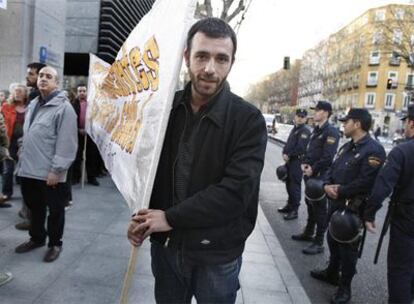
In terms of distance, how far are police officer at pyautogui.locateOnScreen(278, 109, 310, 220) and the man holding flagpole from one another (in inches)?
215

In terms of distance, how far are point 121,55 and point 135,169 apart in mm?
928

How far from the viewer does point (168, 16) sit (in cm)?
184

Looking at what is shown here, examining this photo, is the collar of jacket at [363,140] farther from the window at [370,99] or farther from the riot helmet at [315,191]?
the window at [370,99]

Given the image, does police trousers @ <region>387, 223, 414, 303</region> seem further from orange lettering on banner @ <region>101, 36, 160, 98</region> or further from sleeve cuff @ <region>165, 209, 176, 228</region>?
orange lettering on banner @ <region>101, 36, 160, 98</region>

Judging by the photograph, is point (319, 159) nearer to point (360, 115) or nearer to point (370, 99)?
point (360, 115)

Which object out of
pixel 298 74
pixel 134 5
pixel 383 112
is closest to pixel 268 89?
pixel 298 74

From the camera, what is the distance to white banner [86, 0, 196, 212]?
1.74 meters

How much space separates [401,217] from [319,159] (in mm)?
2582

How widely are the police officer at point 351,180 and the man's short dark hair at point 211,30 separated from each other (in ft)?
8.71

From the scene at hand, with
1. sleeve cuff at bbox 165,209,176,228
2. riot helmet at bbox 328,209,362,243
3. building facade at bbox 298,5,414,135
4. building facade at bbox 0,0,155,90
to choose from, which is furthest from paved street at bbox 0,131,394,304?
building facade at bbox 298,5,414,135

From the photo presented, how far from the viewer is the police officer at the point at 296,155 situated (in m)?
7.23

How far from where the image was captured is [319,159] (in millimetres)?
5941

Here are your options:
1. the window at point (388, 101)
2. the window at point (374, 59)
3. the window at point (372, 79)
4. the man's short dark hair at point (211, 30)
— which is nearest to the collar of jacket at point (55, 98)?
the man's short dark hair at point (211, 30)

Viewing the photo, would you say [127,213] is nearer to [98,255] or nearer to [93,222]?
[93,222]
